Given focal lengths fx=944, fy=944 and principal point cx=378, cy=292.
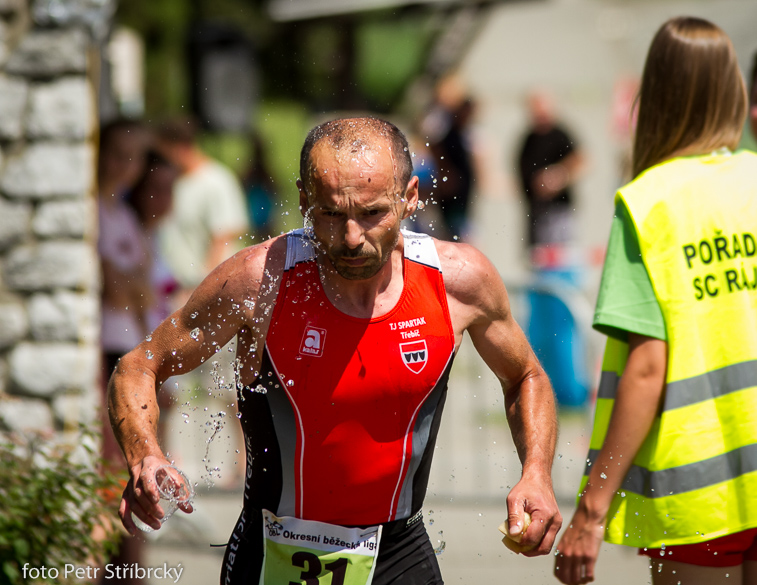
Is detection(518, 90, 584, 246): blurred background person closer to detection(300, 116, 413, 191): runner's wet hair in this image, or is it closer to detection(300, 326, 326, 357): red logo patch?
detection(300, 116, 413, 191): runner's wet hair

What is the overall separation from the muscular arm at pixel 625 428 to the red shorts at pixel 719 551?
22 centimetres

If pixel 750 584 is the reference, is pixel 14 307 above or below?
above

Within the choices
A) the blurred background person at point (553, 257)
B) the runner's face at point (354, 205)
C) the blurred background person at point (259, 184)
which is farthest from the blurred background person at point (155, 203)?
the runner's face at point (354, 205)

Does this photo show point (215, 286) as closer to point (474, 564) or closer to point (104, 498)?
point (104, 498)

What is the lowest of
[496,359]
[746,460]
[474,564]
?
[474,564]

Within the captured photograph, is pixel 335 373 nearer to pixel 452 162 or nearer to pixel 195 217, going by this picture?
pixel 195 217

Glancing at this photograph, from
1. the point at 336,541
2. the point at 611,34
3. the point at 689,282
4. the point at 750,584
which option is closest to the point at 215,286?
the point at 336,541

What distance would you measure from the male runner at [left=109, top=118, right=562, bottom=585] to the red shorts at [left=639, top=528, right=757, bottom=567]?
50 centimetres

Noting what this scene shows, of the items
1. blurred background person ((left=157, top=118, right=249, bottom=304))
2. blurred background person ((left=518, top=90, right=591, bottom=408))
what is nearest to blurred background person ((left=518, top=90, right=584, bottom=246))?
blurred background person ((left=518, top=90, right=591, bottom=408))

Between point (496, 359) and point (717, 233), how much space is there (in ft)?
2.32

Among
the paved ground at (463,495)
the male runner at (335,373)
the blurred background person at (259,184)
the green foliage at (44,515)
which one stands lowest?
the paved ground at (463,495)

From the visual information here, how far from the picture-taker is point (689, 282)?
2.62m

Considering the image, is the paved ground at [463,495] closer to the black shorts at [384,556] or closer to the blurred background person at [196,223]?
the blurred background person at [196,223]

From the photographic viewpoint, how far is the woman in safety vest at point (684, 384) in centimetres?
261
